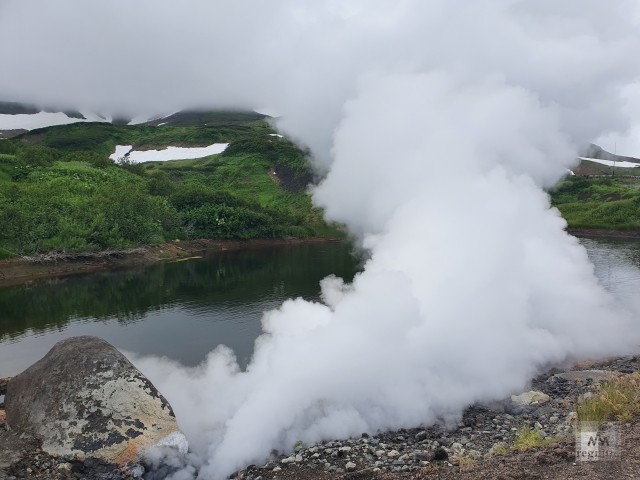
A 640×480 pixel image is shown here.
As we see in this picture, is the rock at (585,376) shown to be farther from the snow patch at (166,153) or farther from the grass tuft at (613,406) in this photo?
the snow patch at (166,153)

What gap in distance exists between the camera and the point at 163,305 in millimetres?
37125

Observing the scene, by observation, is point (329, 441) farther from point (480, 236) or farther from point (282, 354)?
point (480, 236)

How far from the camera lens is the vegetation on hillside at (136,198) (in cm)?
5350

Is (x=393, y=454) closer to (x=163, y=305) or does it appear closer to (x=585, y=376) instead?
(x=585, y=376)

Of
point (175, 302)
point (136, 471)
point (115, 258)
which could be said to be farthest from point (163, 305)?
point (136, 471)

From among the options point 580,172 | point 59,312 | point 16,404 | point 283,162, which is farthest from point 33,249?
point 580,172

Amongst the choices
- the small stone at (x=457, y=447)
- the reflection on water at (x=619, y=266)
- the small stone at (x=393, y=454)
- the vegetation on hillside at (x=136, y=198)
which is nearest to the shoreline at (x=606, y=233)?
the reflection on water at (x=619, y=266)

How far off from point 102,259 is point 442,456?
4832cm

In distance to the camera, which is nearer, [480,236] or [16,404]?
[16,404]

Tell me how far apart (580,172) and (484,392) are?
116706mm

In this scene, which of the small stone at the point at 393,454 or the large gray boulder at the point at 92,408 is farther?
the large gray boulder at the point at 92,408

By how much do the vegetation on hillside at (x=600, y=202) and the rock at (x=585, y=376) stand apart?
193 feet

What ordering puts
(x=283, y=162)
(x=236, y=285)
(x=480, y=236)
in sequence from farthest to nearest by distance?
(x=283, y=162) < (x=236, y=285) < (x=480, y=236)

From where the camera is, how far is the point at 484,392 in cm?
1634
